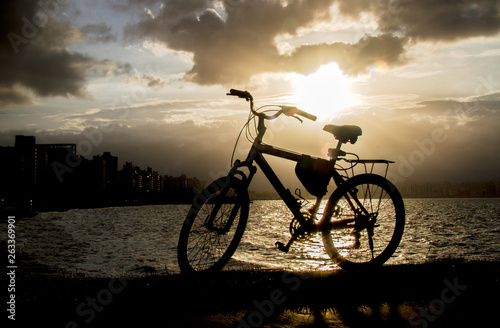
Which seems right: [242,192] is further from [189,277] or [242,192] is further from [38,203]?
[38,203]

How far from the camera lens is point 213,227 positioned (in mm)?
4887

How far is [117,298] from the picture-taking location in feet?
14.3

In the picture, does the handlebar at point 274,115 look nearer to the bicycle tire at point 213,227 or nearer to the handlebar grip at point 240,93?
the handlebar grip at point 240,93

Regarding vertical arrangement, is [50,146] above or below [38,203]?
above

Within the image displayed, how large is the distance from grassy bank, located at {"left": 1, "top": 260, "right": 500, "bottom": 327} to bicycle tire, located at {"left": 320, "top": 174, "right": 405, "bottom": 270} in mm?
244

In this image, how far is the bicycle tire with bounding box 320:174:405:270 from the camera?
17.0 ft

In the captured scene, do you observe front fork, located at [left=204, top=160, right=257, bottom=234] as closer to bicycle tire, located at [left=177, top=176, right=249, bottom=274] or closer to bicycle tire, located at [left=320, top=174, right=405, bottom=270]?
bicycle tire, located at [left=177, top=176, right=249, bottom=274]

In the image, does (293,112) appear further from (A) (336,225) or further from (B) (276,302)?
(B) (276,302)

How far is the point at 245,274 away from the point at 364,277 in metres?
1.75

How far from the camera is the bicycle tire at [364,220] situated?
17.0 ft

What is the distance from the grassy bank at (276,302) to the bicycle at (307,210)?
316mm

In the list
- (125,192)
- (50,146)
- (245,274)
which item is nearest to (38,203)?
(50,146)

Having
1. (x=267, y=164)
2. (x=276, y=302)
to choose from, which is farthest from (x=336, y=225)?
(x=276, y=302)

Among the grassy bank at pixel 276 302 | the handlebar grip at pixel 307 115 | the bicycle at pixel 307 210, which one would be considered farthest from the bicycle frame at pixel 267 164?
the grassy bank at pixel 276 302
